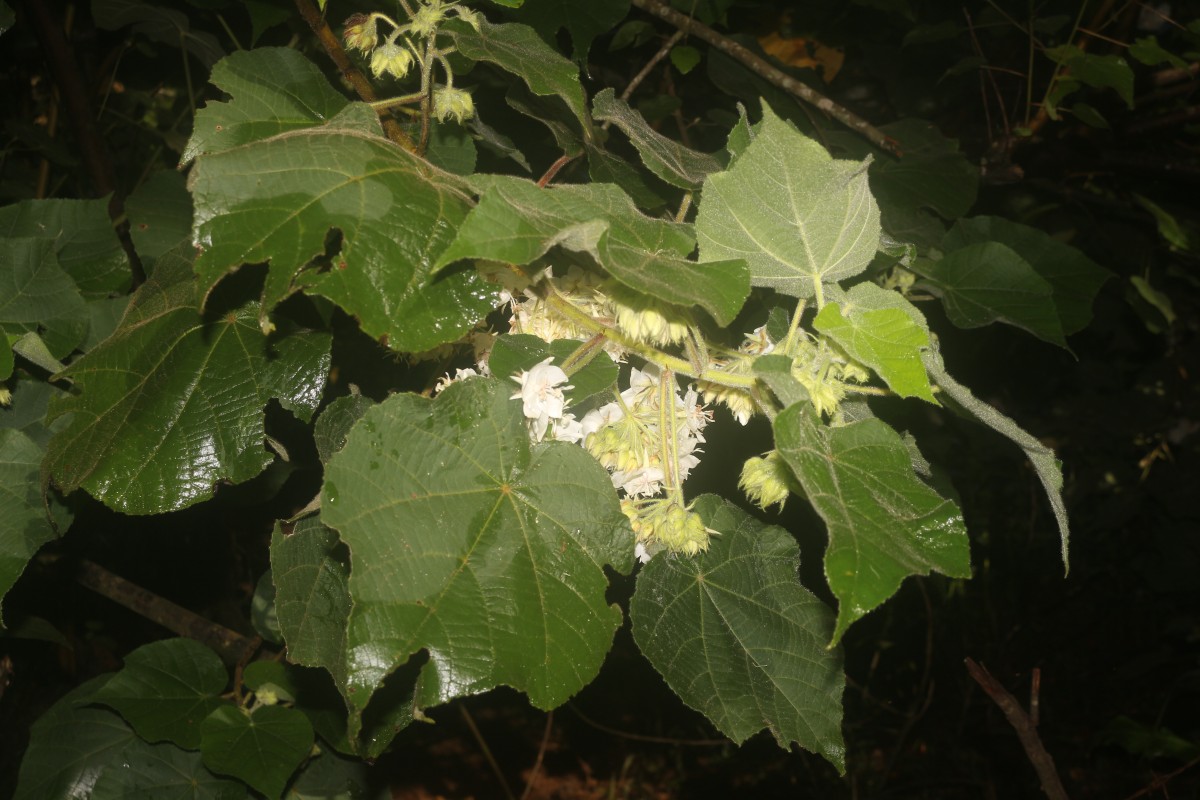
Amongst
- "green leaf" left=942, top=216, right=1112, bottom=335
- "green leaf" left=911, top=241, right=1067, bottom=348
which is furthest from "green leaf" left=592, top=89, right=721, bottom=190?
"green leaf" left=942, top=216, right=1112, bottom=335

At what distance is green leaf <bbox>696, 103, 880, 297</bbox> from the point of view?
898 millimetres

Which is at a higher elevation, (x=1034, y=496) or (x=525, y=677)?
(x=525, y=677)

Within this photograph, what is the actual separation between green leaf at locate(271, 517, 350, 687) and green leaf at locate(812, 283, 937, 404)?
0.75 metres

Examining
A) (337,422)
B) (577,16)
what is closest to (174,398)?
(337,422)

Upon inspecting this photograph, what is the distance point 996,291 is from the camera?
154 cm

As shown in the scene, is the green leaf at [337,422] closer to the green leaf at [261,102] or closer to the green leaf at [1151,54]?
the green leaf at [261,102]

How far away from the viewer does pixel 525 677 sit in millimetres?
897

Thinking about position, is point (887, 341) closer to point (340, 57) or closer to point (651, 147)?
point (651, 147)

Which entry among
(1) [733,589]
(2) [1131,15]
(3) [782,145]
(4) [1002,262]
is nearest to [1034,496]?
(2) [1131,15]

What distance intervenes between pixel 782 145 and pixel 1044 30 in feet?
6.37

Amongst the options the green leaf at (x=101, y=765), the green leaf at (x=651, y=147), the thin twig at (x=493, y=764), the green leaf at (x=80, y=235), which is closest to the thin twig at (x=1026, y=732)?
the green leaf at (x=651, y=147)

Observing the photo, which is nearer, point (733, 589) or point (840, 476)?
point (840, 476)

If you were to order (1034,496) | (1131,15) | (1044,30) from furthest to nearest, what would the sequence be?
(1034,496), (1131,15), (1044,30)

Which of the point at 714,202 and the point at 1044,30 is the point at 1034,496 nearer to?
the point at 1044,30
